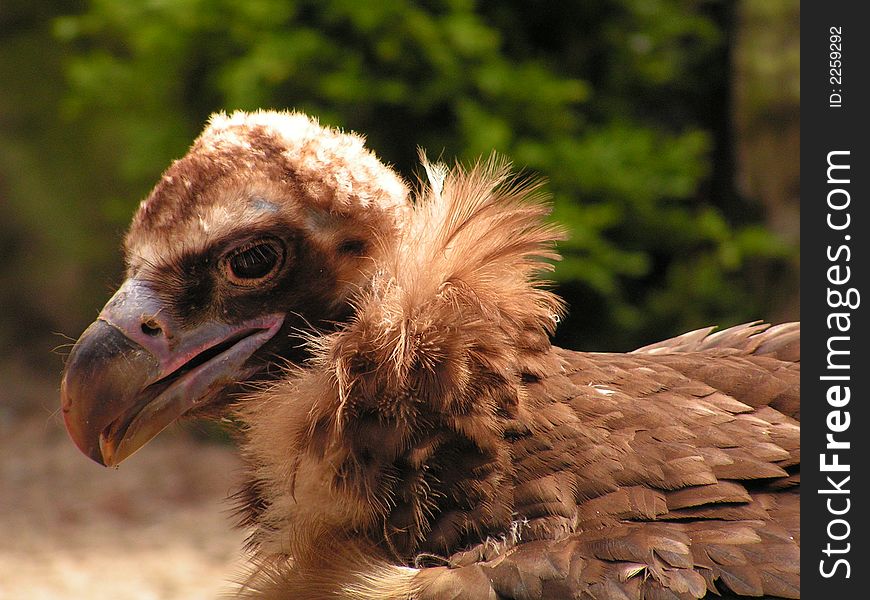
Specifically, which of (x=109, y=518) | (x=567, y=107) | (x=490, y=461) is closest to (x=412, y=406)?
(x=490, y=461)

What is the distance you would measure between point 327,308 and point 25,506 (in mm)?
5044

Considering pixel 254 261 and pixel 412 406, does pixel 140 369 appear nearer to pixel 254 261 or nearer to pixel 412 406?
pixel 254 261

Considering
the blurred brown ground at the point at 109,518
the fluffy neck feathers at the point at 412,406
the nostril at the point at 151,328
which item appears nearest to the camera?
the fluffy neck feathers at the point at 412,406

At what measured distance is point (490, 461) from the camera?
2.24 m

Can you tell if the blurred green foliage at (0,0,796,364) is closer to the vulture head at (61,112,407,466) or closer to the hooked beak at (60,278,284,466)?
the vulture head at (61,112,407,466)

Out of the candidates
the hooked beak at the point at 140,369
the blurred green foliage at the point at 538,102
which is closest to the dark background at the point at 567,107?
the blurred green foliage at the point at 538,102

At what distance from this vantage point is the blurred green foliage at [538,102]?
577cm

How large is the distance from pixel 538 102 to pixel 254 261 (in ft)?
12.2

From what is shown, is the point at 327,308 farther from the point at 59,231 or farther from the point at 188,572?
the point at 59,231

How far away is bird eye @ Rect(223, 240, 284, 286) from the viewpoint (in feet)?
7.88

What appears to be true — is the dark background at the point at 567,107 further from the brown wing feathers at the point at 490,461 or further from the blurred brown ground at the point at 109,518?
the brown wing feathers at the point at 490,461

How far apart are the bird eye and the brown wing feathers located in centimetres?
21
